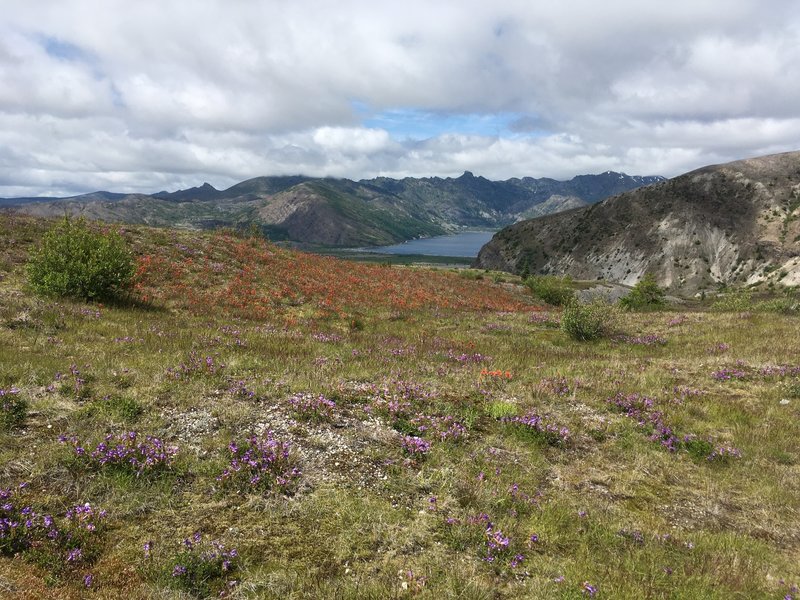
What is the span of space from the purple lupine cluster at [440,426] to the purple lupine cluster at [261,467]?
292 cm

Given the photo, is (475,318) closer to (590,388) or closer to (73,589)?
(590,388)

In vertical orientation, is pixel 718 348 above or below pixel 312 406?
below

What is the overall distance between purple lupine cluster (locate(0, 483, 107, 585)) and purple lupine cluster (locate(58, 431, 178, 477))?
3.30ft

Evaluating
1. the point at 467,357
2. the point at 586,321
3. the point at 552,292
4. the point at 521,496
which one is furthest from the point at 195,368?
the point at 552,292

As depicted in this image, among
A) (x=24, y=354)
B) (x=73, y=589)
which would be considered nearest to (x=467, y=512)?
(x=73, y=589)

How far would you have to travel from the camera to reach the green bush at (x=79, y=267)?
58.6 feet

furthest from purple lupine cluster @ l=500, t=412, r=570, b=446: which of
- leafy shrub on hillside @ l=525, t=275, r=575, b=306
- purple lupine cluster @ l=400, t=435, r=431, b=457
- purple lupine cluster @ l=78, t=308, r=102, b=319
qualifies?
leafy shrub on hillside @ l=525, t=275, r=575, b=306

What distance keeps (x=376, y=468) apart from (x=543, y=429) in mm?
4231

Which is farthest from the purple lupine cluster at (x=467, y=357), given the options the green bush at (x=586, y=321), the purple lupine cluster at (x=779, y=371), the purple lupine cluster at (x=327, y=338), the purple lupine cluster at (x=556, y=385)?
the purple lupine cluster at (x=779, y=371)

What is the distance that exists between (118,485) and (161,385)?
3761 millimetres

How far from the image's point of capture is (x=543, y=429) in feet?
32.1

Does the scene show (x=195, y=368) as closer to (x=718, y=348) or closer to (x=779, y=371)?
(x=779, y=371)

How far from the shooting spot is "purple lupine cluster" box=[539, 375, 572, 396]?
40.6 feet

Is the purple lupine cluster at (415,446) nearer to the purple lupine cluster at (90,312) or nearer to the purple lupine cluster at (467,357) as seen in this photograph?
the purple lupine cluster at (467,357)
